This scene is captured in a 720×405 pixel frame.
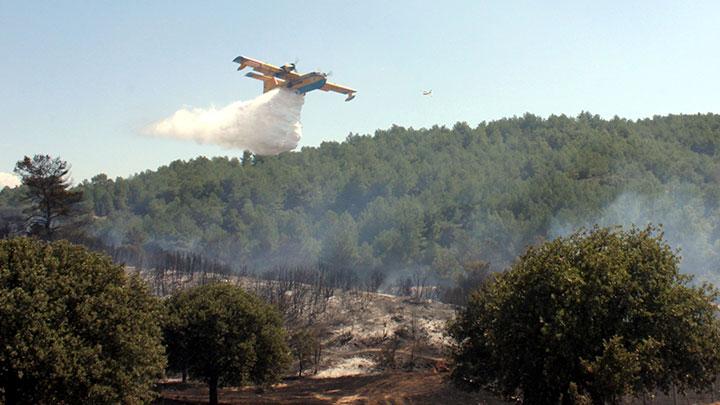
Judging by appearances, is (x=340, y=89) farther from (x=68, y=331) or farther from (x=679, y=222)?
(x=679, y=222)

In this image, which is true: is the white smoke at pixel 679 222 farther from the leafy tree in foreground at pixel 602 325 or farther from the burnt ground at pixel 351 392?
the leafy tree in foreground at pixel 602 325

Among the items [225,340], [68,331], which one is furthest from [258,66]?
[68,331]

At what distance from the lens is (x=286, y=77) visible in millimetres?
56844

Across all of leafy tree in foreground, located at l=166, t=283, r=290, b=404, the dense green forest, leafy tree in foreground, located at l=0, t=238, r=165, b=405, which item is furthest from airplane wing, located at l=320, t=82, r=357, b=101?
the dense green forest

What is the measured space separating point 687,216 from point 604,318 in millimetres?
117591

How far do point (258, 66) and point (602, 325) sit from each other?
1482 inches

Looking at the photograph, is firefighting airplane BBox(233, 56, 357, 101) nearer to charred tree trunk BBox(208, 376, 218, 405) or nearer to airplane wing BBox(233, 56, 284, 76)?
airplane wing BBox(233, 56, 284, 76)

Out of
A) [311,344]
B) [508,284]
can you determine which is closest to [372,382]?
[311,344]

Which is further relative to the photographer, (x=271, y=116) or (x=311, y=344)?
(x=311, y=344)

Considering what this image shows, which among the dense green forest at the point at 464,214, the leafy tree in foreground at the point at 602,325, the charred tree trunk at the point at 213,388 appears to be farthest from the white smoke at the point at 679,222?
the leafy tree in foreground at the point at 602,325

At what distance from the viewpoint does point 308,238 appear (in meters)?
170

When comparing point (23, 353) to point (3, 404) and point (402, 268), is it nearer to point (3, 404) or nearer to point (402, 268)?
point (3, 404)

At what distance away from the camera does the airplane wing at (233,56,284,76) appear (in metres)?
54.9

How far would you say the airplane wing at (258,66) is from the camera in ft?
180
